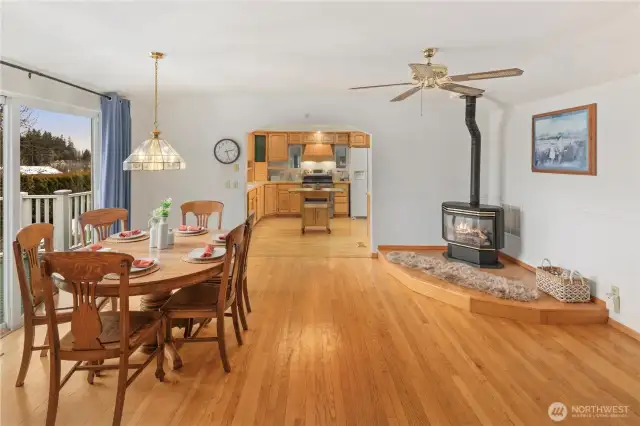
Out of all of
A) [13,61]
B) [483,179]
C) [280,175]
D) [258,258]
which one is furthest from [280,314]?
[280,175]

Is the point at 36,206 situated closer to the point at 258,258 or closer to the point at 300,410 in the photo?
the point at 258,258

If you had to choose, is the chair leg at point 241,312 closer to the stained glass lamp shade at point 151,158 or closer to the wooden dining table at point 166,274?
the wooden dining table at point 166,274

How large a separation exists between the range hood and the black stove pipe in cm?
577

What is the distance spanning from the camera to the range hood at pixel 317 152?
10773mm

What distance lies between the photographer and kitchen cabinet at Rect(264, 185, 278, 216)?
10.8 metres

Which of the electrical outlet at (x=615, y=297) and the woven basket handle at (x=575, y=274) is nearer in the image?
the electrical outlet at (x=615, y=297)

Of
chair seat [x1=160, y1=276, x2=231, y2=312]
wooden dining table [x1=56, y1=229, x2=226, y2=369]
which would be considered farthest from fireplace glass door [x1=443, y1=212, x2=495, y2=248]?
chair seat [x1=160, y1=276, x2=231, y2=312]

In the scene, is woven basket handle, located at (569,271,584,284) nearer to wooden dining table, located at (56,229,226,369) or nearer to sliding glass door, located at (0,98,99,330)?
wooden dining table, located at (56,229,226,369)

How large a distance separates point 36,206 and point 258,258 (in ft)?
9.60

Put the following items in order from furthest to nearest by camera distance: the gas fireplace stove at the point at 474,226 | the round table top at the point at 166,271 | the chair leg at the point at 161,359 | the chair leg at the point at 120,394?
the gas fireplace stove at the point at 474,226
the chair leg at the point at 161,359
the round table top at the point at 166,271
the chair leg at the point at 120,394

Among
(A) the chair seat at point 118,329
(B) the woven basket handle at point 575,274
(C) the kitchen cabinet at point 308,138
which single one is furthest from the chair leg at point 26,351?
(C) the kitchen cabinet at point 308,138

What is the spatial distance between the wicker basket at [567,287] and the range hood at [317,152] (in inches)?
288

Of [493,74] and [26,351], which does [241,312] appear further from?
[493,74]

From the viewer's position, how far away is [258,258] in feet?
20.5
